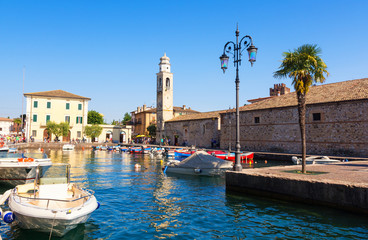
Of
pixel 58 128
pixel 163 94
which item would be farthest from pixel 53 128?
pixel 163 94

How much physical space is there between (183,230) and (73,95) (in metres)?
60.6

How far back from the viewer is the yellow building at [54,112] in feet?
190

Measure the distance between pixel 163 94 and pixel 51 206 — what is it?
55.0 meters

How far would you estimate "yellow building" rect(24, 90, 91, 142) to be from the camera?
2279 inches

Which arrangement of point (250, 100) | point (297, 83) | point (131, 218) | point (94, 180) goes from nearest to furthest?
point (131, 218), point (297, 83), point (94, 180), point (250, 100)

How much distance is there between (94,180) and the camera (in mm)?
17547

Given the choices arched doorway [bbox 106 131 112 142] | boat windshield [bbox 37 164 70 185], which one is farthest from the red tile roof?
boat windshield [bbox 37 164 70 185]

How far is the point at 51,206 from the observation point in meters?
7.58

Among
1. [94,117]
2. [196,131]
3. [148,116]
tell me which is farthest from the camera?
[94,117]

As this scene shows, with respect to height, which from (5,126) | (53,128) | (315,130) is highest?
(5,126)

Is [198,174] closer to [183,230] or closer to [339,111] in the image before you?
[183,230]

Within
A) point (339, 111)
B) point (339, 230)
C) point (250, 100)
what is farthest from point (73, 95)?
point (339, 230)

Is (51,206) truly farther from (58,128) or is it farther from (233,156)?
Answer: (58,128)

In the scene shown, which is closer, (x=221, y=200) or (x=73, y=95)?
(x=221, y=200)
